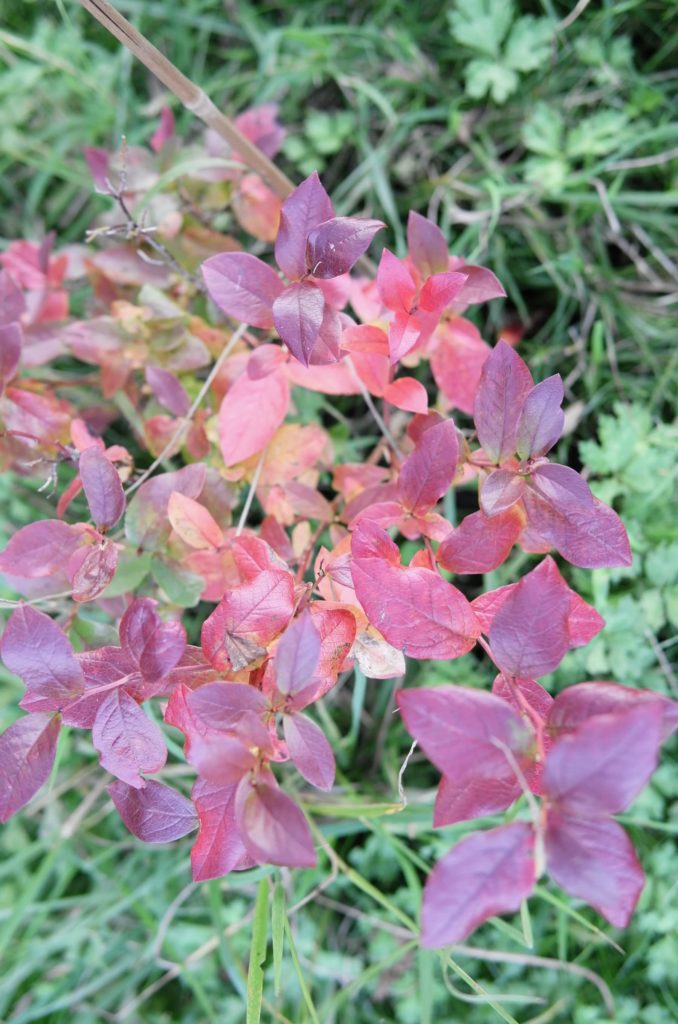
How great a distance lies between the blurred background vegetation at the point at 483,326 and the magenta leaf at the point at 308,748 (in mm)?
A: 443

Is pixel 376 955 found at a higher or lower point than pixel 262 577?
lower

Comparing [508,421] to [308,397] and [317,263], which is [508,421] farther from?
[308,397]

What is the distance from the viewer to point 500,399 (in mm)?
879

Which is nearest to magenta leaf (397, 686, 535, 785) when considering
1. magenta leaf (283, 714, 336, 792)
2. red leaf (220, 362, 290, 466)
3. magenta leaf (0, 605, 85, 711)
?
magenta leaf (283, 714, 336, 792)

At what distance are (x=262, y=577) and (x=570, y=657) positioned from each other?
0.69m

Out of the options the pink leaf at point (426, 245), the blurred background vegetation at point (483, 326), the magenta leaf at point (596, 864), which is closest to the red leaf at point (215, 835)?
the magenta leaf at point (596, 864)

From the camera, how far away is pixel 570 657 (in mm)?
1331

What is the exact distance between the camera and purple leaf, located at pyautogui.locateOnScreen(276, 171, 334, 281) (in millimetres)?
860

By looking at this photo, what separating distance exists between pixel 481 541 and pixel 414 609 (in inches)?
4.9

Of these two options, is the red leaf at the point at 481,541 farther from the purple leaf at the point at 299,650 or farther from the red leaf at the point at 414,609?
the purple leaf at the point at 299,650

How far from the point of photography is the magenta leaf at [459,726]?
2.22 feet

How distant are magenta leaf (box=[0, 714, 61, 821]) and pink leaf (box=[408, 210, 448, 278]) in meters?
0.72

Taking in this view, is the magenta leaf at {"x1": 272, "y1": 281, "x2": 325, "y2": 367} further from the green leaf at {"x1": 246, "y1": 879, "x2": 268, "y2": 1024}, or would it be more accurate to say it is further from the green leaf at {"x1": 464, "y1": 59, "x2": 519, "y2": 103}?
the green leaf at {"x1": 464, "y1": 59, "x2": 519, "y2": 103}

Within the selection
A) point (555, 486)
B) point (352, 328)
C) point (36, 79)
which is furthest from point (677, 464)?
point (36, 79)
